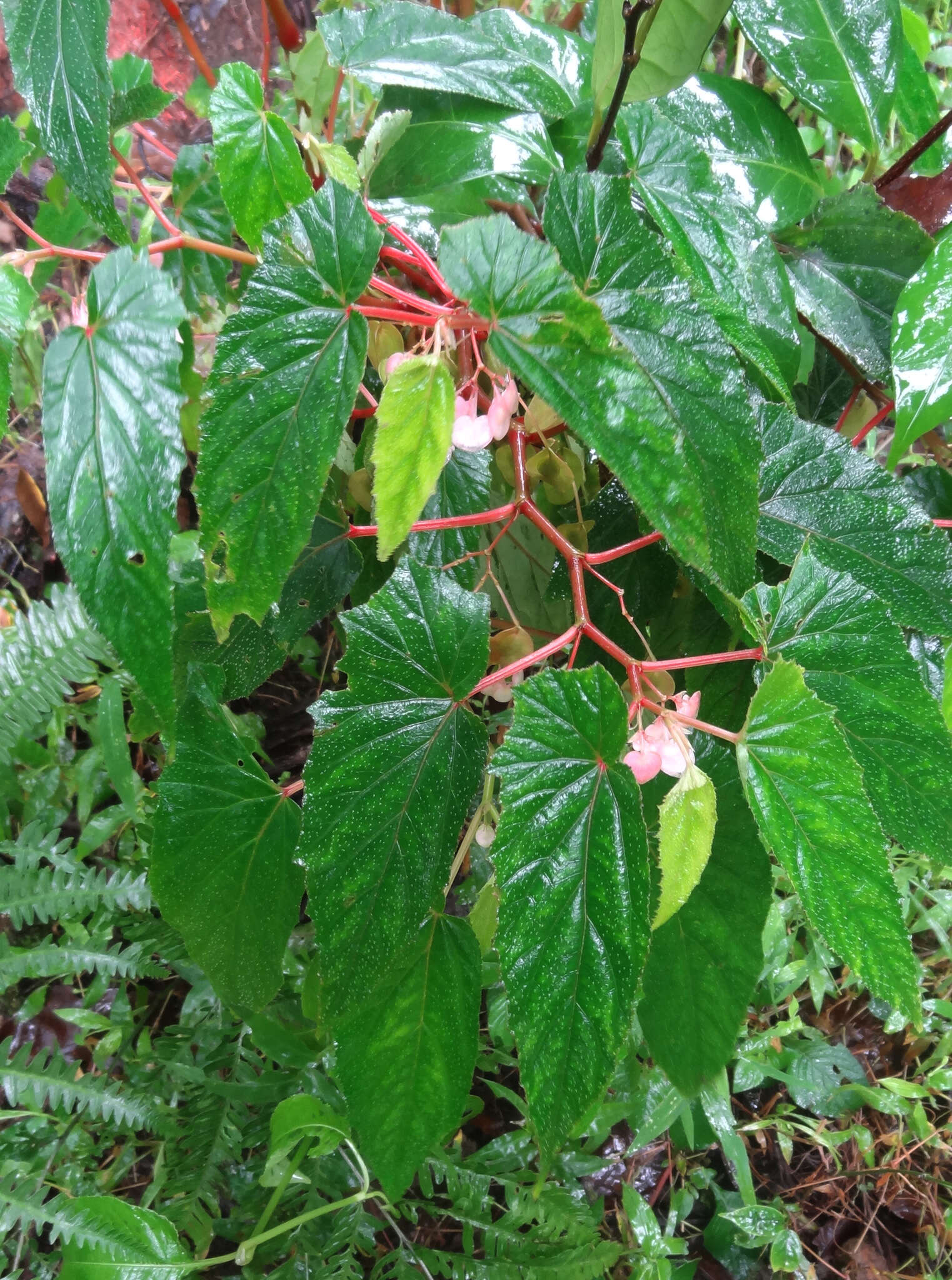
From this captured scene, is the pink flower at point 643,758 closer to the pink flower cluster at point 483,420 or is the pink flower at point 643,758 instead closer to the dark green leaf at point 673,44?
the pink flower cluster at point 483,420

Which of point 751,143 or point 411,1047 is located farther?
point 751,143

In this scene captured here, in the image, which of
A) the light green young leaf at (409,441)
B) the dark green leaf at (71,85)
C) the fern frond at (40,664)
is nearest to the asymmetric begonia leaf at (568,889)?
the light green young leaf at (409,441)

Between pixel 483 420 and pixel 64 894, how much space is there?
90 cm

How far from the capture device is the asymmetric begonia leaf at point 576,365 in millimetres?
343

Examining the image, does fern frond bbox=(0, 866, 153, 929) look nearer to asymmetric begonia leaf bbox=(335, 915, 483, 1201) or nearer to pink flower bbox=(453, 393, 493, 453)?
asymmetric begonia leaf bbox=(335, 915, 483, 1201)

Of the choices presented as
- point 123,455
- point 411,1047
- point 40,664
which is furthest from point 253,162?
point 40,664

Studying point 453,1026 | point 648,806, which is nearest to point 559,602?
point 648,806

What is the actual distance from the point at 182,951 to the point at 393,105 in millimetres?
997

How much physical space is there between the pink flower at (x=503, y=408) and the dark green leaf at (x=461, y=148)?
233mm

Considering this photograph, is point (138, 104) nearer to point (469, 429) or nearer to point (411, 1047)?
point (469, 429)

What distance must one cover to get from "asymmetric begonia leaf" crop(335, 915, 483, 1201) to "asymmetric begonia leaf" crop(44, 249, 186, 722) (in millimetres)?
A: 259

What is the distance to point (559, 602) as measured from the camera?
0.73 m

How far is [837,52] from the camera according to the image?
24.6 inches

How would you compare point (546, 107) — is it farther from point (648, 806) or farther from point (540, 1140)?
point (540, 1140)
